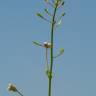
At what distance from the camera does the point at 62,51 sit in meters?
4.81

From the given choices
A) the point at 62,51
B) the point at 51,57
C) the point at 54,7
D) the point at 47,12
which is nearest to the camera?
the point at 51,57

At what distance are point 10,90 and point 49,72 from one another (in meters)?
1.01

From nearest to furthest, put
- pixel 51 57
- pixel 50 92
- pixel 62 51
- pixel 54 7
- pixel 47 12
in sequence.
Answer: pixel 50 92
pixel 51 57
pixel 54 7
pixel 62 51
pixel 47 12

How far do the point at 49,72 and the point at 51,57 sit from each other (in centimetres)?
27

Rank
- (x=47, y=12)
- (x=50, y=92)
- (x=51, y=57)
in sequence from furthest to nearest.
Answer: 1. (x=47, y=12)
2. (x=51, y=57)
3. (x=50, y=92)

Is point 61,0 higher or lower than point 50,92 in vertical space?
higher

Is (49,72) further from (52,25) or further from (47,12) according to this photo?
(47,12)

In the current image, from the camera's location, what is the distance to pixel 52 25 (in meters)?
4.29

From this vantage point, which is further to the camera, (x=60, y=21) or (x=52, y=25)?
(x=60, y=21)

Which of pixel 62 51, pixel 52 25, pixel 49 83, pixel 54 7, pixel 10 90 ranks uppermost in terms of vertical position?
pixel 54 7

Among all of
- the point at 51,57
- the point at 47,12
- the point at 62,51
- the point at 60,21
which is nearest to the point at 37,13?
the point at 47,12

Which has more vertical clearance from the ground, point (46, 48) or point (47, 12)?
point (47, 12)

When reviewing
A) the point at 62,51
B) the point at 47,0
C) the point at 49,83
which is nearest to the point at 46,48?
the point at 62,51

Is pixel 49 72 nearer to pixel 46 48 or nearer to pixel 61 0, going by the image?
pixel 46 48
